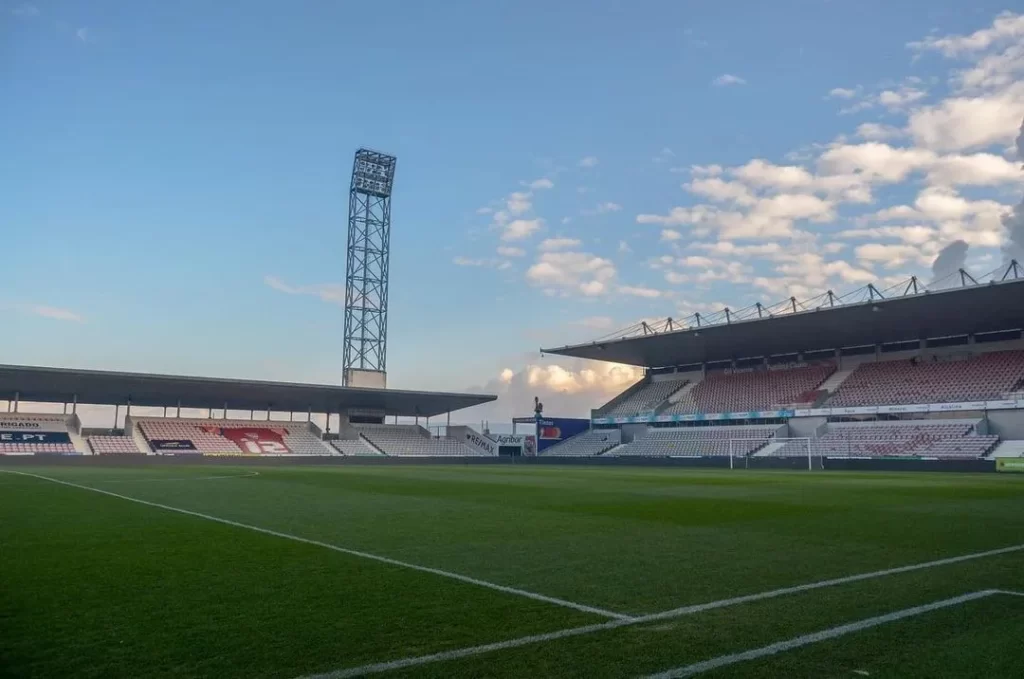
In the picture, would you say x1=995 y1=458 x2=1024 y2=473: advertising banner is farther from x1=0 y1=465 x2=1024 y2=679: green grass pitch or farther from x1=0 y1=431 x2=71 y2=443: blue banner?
x1=0 y1=431 x2=71 y2=443: blue banner

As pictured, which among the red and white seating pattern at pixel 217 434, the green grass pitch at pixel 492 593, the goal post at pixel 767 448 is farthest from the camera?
the red and white seating pattern at pixel 217 434

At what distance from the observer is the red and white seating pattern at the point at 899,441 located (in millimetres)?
42219

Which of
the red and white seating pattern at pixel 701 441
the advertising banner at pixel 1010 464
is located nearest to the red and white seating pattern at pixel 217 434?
the red and white seating pattern at pixel 701 441

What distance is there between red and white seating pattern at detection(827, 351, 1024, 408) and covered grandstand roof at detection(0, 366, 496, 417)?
2912 centimetres

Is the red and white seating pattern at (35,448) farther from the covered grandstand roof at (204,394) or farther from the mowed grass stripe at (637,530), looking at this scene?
the mowed grass stripe at (637,530)

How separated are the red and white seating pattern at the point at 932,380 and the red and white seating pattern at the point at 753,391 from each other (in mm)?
3037

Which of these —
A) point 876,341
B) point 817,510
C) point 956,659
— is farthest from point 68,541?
point 876,341

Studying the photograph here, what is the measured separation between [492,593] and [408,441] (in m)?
60.3

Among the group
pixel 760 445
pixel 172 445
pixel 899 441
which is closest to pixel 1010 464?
pixel 899 441

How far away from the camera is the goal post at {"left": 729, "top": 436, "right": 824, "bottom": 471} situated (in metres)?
47.4

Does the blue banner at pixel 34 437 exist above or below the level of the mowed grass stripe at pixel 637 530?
above

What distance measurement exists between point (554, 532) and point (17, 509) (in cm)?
1013

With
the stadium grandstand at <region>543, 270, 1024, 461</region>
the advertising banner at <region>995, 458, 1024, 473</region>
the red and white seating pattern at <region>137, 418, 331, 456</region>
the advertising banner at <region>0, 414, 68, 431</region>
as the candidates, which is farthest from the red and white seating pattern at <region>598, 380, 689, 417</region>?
the advertising banner at <region>0, 414, 68, 431</region>

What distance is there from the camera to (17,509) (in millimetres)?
13656
